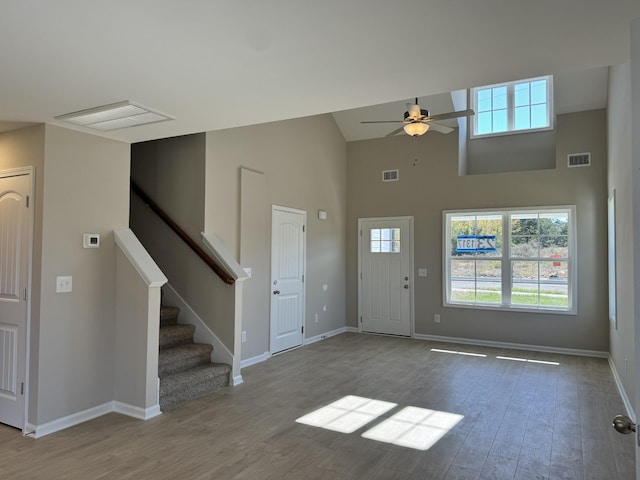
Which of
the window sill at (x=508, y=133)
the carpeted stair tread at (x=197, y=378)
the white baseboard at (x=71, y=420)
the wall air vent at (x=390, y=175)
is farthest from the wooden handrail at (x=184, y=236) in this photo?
the window sill at (x=508, y=133)

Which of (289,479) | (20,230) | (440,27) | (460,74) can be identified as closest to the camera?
(440,27)

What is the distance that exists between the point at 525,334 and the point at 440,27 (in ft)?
18.8

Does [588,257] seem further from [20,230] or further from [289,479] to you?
[20,230]

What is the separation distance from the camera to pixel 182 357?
444 centimetres

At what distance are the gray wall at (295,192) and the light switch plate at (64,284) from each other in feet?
5.41

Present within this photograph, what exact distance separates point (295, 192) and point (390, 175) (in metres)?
2.04

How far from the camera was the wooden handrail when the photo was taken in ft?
15.3

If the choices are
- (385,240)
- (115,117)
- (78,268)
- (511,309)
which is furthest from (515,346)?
(115,117)

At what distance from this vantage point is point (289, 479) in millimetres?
2727

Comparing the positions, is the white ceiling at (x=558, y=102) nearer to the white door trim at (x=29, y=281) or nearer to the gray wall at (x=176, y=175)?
the gray wall at (x=176, y=175)

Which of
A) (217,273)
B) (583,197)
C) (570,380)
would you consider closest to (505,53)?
(217,273)

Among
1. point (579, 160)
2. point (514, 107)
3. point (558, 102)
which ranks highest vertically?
point (514, 107)

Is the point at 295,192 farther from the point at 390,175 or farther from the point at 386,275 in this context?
the point at 386,275

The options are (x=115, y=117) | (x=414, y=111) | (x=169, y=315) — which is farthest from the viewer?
(x=169, y=315)
